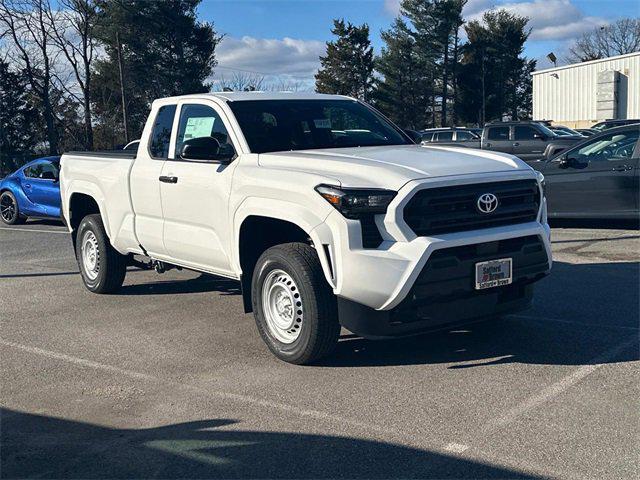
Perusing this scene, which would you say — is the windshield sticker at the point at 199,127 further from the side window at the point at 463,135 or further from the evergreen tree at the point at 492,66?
the evergreen tree at the point at 492,66

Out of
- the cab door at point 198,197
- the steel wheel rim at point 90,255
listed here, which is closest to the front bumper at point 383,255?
the cab door at point 198,197

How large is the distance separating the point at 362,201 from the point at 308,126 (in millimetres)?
1907

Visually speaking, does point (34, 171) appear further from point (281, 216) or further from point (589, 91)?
point (589, 91)

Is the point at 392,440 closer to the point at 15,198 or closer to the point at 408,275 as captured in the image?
the point at 408,275

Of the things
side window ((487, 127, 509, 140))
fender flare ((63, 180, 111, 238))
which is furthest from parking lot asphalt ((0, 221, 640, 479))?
side window ((487, 127, 509, 140))

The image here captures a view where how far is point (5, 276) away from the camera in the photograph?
33.8 ft

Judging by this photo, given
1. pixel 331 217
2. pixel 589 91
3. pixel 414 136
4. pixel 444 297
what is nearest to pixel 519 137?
pixel 414 136

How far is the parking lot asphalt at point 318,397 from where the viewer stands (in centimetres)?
423

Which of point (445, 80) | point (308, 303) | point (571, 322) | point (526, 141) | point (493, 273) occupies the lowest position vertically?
point (571, 322)

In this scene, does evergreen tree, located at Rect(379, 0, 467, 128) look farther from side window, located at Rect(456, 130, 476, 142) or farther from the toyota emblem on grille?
the toyota emblem on grille

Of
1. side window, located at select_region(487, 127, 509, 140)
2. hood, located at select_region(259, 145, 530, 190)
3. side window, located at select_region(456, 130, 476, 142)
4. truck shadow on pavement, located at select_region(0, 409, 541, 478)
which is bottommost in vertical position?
truck shadow on pavement, located at select_region(0, 409, 541, 478)

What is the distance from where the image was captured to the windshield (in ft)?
22.1

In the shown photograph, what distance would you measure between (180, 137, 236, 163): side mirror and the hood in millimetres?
389

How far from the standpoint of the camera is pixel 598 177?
11.6 metres
